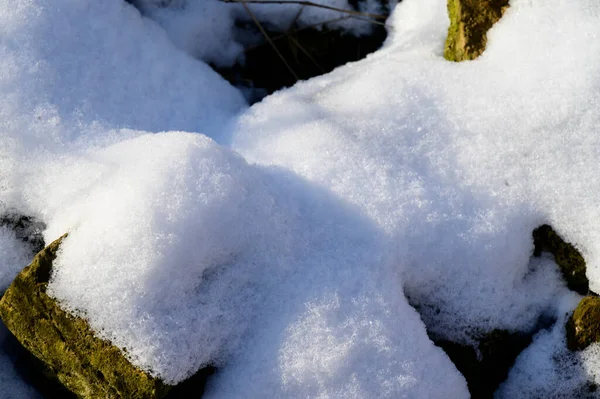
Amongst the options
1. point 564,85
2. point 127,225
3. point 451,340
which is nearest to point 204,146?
point 127,225

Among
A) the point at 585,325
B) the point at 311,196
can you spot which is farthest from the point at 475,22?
the point at 585,325

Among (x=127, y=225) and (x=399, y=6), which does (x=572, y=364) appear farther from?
(x=399, y=6)

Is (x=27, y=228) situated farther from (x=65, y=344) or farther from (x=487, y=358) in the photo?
(x=487, y=358)

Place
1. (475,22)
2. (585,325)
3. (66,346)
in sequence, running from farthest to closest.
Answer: (475,22)
(585,325)
(66,346)

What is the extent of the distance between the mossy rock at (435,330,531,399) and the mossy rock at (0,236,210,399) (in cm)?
66

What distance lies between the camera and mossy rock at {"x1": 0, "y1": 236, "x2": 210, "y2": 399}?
4.39 feet

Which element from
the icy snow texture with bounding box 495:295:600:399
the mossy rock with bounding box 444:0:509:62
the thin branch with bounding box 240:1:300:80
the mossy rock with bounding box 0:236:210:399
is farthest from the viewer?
the thin branch with bounding box 240:1:300:80

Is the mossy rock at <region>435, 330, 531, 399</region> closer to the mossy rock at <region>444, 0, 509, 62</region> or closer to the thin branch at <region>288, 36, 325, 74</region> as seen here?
the mossy rock at <region>444, 0, 509, 62</region>

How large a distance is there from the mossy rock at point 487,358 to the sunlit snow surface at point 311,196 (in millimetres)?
30

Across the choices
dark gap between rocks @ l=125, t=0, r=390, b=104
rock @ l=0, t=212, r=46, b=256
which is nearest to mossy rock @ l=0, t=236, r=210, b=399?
rock @ l=0, t=212, r=46, b=256

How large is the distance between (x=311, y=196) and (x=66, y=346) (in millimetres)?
684

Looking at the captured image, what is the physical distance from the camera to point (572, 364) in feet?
5.09

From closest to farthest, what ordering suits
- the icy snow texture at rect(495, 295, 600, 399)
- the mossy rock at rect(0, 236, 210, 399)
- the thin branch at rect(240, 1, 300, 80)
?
the mossy rock at rect(0, 236, 210, 399) < the icy snow texture at rect(495, 295, 600, 399) < the thin branch at rect(240, 1, 300, 80)

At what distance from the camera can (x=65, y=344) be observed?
1.41 meters
